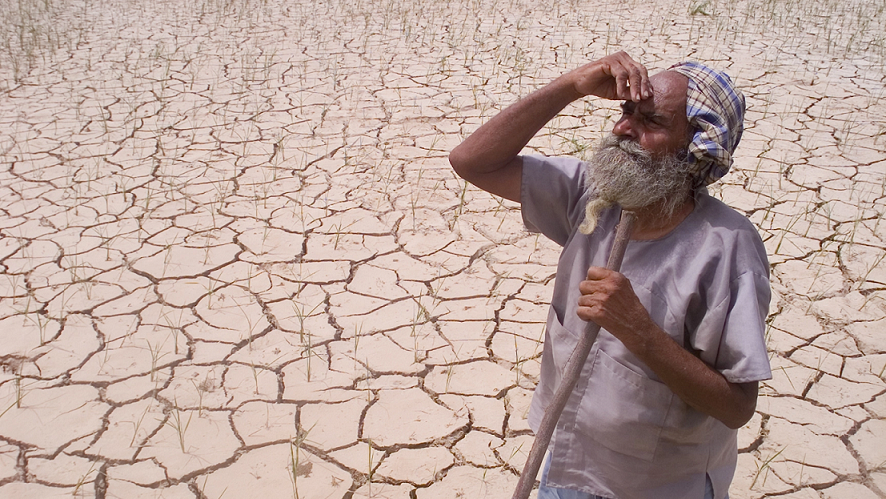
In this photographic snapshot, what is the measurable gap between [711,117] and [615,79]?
20 centimetres

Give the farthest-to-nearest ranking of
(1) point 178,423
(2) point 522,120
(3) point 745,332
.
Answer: (1) point 178,423 < (2) point 522,120 < (3) point 745,332

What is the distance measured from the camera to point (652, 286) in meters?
1.49

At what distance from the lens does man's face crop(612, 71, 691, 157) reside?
1.47 meters

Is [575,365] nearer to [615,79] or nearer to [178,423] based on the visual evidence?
[615,79]

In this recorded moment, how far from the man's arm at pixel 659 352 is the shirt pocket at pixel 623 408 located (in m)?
0.10

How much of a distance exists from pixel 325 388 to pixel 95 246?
1615mm

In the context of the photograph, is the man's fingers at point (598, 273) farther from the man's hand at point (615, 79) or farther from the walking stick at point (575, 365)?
the man's hand at point (615, 79)

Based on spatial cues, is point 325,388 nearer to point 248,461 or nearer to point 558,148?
point 248,461

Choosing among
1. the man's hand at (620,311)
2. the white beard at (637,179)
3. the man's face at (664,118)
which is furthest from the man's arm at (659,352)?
the man's face at (664,118)

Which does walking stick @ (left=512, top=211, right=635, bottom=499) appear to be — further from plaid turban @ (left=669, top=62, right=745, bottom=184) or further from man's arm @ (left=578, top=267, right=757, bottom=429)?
plaid turban @ (left=669, top=62, right=745, bottom=184)

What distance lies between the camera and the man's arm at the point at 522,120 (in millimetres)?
1521

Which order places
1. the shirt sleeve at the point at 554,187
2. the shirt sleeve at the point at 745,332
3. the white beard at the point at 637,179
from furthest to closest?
the shirt sleeve at the point at 554,187
the white beard at the point at 637,179
the shirt sleeve at the point at 745,332

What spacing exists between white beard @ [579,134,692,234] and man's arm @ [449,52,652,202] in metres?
0.11

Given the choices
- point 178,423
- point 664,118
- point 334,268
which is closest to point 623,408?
point 664,118
